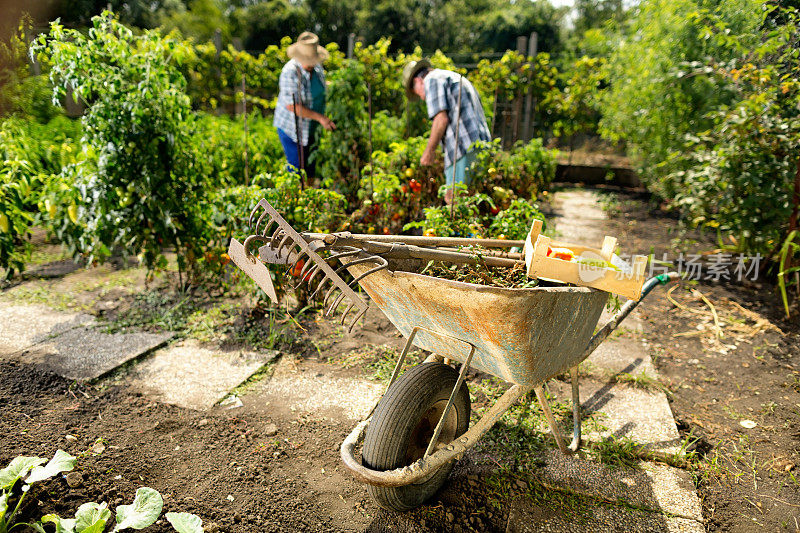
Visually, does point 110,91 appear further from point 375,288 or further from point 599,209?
point 599,209

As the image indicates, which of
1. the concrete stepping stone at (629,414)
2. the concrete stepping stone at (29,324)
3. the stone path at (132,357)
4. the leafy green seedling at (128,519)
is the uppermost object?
the leafy green seedling at (128,519)

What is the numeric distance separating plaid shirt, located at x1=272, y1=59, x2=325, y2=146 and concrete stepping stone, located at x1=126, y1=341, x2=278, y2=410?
230 centimetres

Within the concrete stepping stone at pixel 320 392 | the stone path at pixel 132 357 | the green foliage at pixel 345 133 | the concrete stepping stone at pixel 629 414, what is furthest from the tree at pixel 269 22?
the concrete stepping stone at pixel 629 414

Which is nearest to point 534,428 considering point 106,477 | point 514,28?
point 106,477

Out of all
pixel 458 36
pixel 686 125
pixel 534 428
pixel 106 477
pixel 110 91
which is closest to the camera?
pixel 106 477

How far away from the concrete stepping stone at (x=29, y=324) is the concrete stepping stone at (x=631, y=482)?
287cm

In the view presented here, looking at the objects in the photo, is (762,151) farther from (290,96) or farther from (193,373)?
(193,373)

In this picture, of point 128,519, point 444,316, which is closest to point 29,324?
point 128,519

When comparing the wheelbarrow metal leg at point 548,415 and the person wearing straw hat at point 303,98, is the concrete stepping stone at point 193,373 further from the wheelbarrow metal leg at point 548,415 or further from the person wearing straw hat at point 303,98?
the person wearing straw hat at point 303,98

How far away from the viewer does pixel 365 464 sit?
1.65 meters

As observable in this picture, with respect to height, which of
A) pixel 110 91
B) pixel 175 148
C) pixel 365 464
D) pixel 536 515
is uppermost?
pixel 110 91

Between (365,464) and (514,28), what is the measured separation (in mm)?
22682

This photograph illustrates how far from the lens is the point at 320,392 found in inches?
103

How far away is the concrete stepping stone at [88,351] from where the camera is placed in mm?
2686
